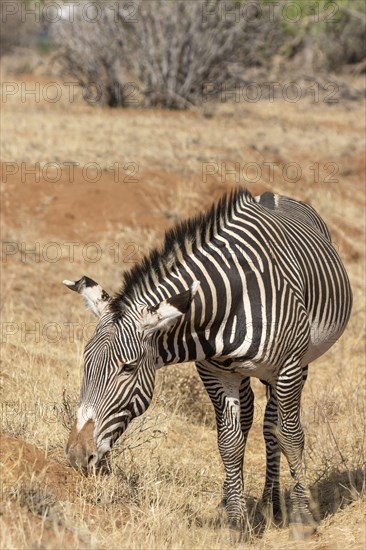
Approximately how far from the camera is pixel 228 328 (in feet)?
18.0

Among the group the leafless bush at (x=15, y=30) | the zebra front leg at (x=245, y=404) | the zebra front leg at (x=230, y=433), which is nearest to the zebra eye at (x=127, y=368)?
the zebra front leg at (x=230, y=433)

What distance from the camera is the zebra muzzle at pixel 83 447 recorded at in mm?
4816

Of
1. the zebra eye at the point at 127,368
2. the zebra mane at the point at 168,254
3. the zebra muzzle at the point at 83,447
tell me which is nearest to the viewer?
the zebra muzzle at the point at 83,447

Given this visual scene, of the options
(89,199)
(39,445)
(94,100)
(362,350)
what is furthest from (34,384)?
(94,100)

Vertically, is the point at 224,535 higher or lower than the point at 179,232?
lower

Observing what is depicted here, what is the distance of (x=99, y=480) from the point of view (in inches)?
205

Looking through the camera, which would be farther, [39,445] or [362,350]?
[362,350]

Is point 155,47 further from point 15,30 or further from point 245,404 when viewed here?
point 15,30

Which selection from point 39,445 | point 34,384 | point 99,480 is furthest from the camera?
point 34,384

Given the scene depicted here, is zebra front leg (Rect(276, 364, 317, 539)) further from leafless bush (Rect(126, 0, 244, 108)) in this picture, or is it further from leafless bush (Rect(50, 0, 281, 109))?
leafless bush (Rect(126, 0, 244, 108))

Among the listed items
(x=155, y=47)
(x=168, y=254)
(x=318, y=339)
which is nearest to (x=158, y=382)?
(x=318, y=339)

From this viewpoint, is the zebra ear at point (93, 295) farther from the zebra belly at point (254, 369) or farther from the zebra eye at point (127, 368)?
the zebra belly at point (254, 369)

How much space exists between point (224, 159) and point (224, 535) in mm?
10644

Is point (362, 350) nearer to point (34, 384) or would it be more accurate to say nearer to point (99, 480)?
point (34, 384)
